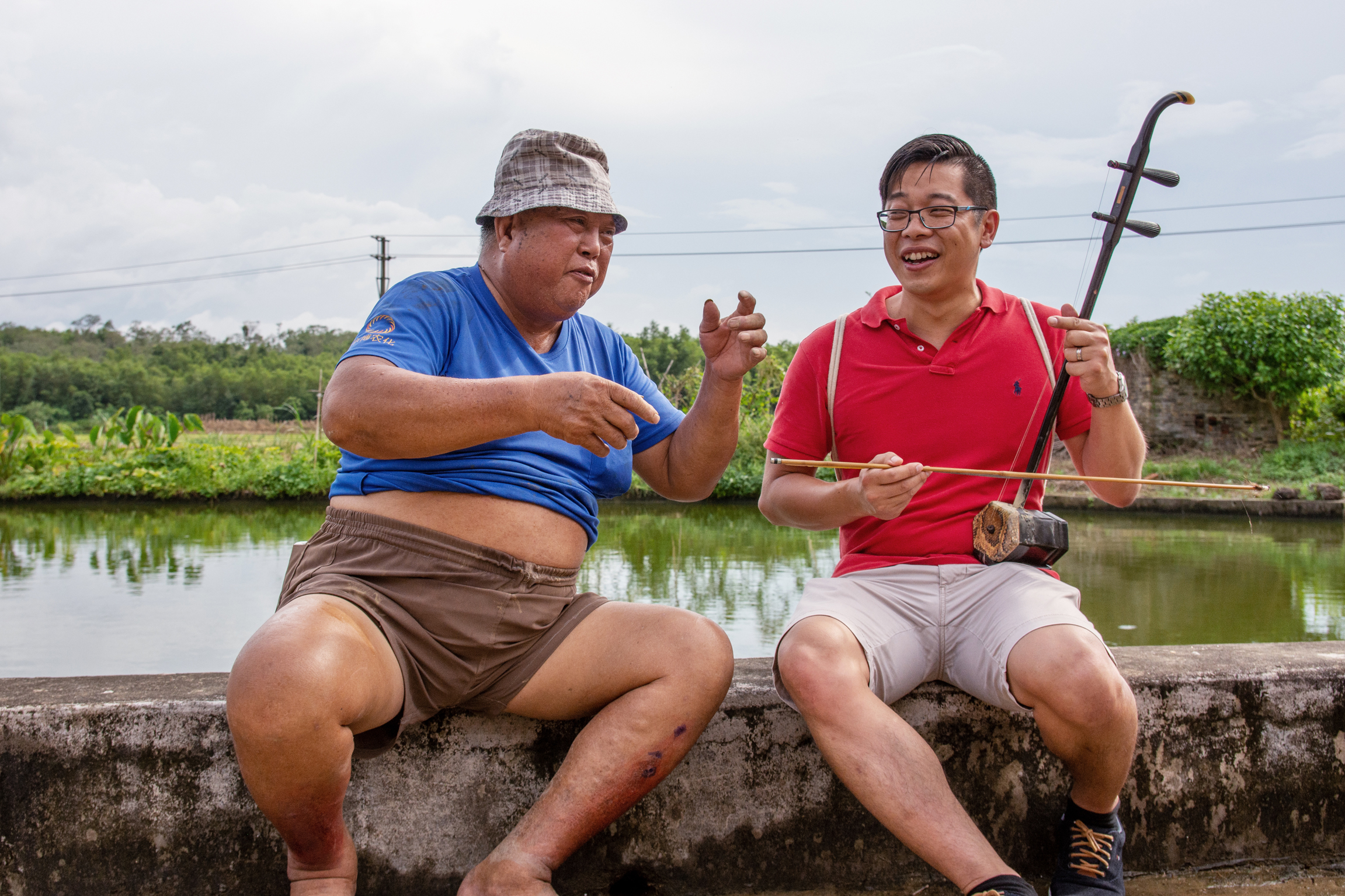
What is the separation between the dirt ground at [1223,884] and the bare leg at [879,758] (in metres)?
0.29

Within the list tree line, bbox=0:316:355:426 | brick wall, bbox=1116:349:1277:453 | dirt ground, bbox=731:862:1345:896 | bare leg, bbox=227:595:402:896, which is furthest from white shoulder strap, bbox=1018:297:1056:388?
tree line, bbox=0:316:355:426

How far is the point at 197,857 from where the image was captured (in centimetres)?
162

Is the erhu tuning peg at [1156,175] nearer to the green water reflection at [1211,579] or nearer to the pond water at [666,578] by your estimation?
the pond water at [666,578]

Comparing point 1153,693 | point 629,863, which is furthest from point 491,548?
point 1153,693

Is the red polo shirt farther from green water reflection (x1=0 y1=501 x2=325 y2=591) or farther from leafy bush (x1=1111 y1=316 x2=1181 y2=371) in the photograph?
leafy bush (x1=1111 y1=316 x2=1181 y2=371)

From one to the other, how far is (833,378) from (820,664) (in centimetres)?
70

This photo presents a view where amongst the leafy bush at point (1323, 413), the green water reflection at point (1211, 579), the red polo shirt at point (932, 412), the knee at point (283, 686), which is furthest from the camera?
the leafy bush at point (1323, 413)

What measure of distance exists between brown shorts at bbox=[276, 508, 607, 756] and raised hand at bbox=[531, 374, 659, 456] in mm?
294

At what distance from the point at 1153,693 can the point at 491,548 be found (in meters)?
1.30

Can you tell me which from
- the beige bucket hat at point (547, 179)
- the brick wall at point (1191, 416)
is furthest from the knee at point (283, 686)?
the brick wall at point (1191, 416)

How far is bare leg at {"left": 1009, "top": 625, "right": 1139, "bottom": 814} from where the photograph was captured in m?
1.54

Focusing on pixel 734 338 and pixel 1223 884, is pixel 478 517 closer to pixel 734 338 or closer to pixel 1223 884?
pixel 734 338

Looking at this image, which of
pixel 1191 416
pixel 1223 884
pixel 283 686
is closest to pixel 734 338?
pixel 283 686

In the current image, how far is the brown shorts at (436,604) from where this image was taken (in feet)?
5.07
